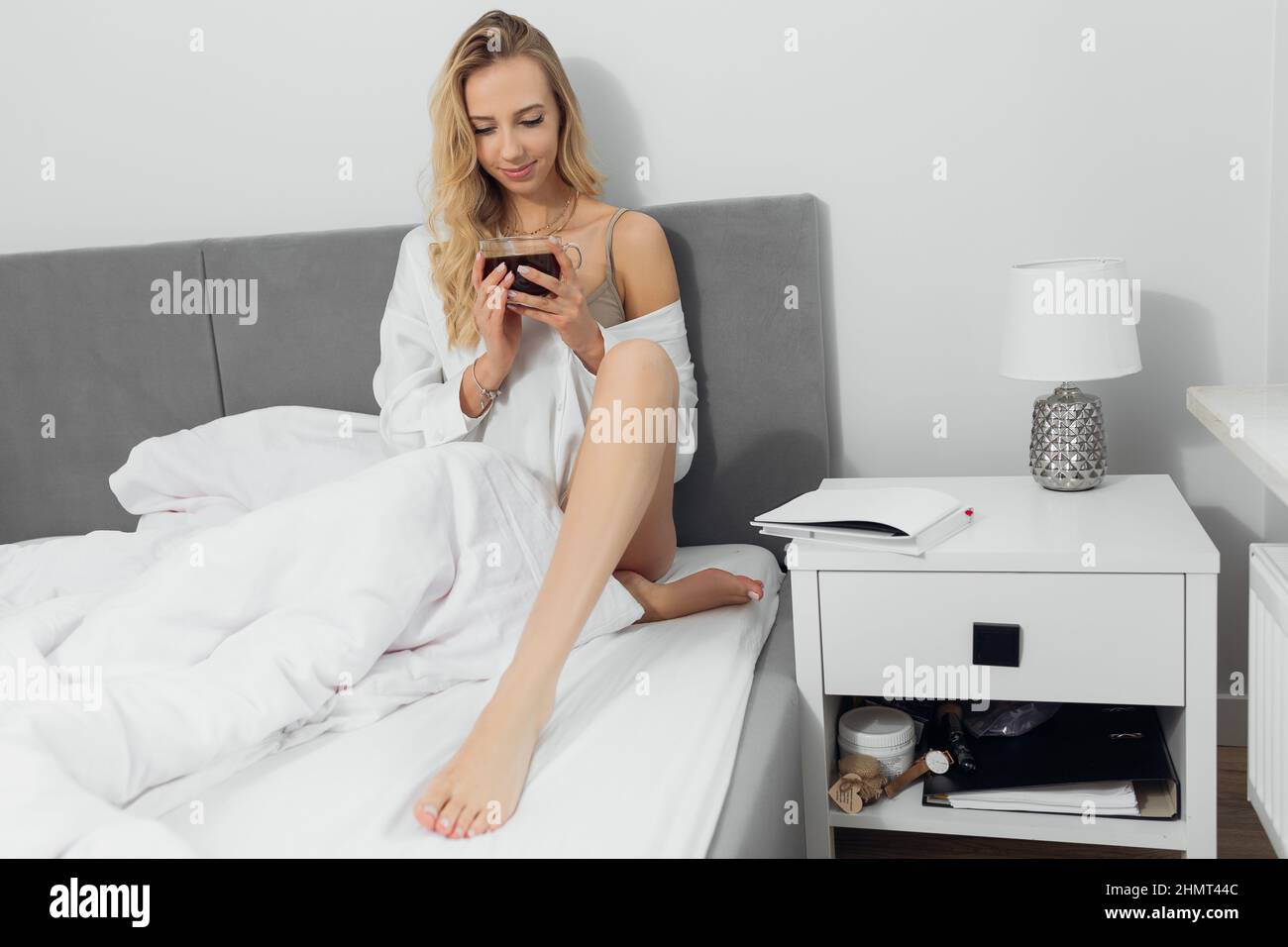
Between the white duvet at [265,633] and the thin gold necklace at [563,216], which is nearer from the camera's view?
the white duvet at [265,633]

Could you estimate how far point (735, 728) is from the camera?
1.22m

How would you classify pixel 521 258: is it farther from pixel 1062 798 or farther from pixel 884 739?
pixel 1062 798

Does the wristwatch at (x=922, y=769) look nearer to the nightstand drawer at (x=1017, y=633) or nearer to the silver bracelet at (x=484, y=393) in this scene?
the nightstand drawer at (x=1017, y=633)

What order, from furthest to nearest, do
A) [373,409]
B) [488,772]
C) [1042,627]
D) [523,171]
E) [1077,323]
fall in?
[373,409], [523,171], [1077,323], [1042,627], [488,772]

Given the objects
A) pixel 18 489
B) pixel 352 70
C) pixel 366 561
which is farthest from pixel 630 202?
pixel 18 489

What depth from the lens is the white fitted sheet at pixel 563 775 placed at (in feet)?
3.16

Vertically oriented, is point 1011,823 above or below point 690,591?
below

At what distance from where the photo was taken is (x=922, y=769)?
146 centimetres

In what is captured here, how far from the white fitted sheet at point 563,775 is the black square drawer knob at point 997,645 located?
0.91ft

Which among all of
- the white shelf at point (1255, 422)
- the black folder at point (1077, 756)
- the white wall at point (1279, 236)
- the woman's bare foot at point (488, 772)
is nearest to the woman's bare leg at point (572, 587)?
the woman's bare foot at point (488, 772)

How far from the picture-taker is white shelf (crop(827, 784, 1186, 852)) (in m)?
1.34

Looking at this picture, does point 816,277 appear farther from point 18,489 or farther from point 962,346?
point 18,489

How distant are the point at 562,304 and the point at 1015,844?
98cm

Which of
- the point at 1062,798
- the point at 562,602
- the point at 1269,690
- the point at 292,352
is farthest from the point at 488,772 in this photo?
the point at 292,352
